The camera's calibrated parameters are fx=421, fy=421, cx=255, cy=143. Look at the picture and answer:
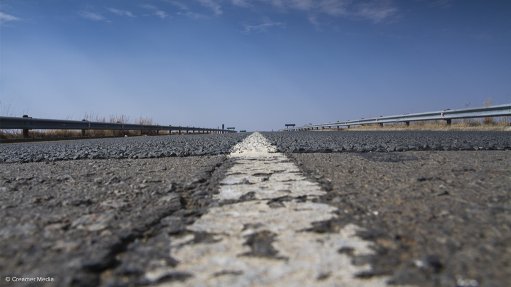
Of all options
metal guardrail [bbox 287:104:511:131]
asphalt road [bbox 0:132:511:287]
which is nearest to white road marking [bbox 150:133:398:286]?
asphalt road [bbox 0:132:511:287]

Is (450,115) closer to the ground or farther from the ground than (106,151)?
farther from the ground

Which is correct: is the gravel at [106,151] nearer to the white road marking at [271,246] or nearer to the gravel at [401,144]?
the gravel at [401,144]

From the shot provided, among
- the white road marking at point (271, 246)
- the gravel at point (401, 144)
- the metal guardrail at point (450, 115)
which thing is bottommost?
the white road marking at point (271, 246)

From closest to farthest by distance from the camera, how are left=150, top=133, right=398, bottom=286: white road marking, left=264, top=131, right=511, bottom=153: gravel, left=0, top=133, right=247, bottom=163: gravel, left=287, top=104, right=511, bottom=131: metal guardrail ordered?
left=150, top=133, right=398, bottom=286: white road marking < left=0, top=133, right=247, bottom=163: gravel < left=264, top=131, right=511, bottom=153: gravel < left=287, top=104, right=511, bottom=131: metal guardrail

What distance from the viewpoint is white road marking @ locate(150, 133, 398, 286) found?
41.8 inches

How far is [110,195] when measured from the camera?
226 centimetres

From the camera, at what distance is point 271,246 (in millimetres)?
1298

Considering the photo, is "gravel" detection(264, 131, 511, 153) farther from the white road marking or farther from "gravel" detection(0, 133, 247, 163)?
the white road marking

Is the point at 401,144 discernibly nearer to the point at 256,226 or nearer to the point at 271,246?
the point at 256,226

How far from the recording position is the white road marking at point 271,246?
106cm

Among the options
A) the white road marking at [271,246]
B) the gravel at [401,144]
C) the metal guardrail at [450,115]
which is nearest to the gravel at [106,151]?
the gravel at [401,144]

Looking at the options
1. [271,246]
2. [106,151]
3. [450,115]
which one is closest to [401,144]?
[106,151]

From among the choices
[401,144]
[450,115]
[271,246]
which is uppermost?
[450,115]

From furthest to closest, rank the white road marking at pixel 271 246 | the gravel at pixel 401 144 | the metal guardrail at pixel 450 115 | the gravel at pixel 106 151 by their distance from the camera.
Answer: the metal guardrail at pixel 450 115 → the gravel at pixel 401 144 → the gravel at pixel 106 151 → the white road marking at pixel 271 246
